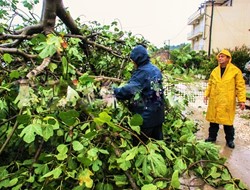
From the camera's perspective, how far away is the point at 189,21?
4572 cm

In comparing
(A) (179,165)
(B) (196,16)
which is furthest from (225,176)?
(B) (196,16)

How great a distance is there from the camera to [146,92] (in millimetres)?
3182

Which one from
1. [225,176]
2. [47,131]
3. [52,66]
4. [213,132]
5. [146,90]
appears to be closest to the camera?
[47,131]

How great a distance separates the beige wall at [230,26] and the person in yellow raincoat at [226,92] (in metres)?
30.5

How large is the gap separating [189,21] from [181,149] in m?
45.2

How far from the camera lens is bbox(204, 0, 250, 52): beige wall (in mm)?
33938

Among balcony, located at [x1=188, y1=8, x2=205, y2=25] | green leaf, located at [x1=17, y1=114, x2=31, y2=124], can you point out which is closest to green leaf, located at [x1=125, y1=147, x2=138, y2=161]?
green leaf, located at [x1=17, y1=114, x2=31, y2=124]

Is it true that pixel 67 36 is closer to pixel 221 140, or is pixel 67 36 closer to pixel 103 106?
pixel 103 106

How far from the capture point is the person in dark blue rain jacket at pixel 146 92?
308 cm

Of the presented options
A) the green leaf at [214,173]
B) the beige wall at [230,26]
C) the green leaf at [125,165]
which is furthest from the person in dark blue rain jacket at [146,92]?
the beige wall at [230,26]

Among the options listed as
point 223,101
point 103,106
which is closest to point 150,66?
point 103,106

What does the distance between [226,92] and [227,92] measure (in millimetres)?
15

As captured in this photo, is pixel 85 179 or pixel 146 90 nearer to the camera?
pixel 85 179

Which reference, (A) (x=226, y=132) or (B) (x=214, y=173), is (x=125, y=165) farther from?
(A) (x=226, y=132)
